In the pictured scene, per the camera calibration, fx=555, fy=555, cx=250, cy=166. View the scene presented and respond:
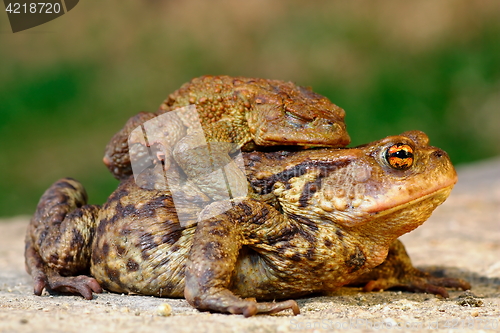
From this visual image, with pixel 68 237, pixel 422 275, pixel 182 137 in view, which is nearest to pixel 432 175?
pixel 422 275

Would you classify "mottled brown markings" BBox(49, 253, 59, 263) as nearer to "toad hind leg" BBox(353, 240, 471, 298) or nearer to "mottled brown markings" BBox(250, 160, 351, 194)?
"mottled brown markings" BBox(250, 160, 351, 194)

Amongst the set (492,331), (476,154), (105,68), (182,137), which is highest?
(105,68)

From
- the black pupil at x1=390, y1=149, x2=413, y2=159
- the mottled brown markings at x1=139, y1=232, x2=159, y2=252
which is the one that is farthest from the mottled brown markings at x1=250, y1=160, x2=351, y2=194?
the mottled brown markings at x1=139, y1=232, x2=159, y2=252

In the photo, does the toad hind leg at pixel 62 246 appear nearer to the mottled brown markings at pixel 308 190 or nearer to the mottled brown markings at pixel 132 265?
the mottled brown markings at pixel 132 265

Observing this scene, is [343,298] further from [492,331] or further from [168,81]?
[168,81]

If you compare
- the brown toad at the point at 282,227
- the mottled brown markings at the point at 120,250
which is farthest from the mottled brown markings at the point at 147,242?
the mottled brown markings at the point at 120,250

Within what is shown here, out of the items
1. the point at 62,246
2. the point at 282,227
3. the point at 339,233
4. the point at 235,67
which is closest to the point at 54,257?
the point at 62,246
